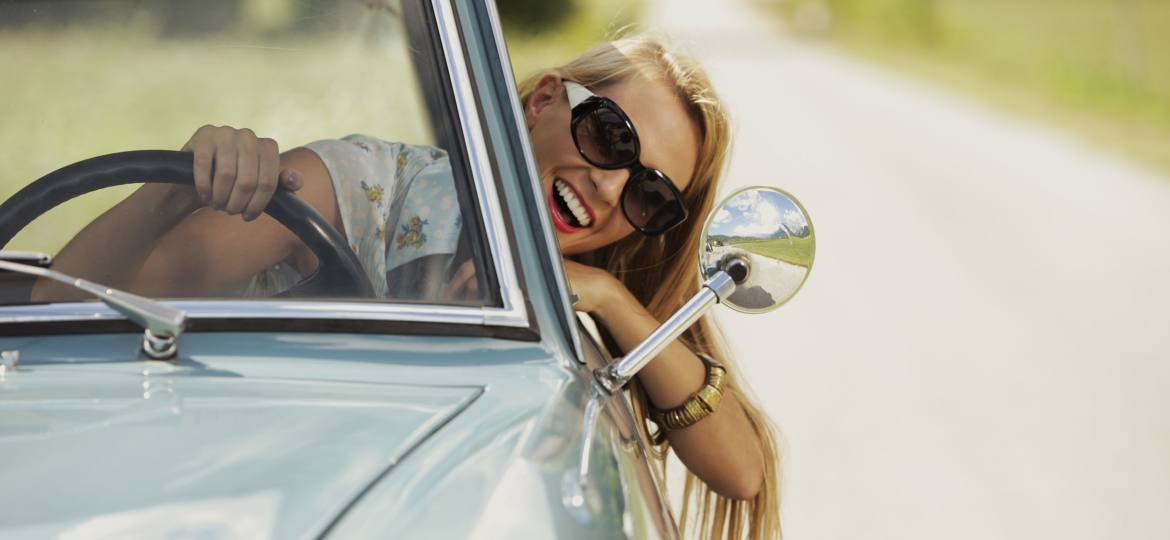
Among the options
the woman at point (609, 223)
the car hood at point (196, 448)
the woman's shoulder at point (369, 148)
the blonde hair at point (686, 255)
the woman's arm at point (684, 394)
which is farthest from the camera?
the blonde hair at point (686, 255)

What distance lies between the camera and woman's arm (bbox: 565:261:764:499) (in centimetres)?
188

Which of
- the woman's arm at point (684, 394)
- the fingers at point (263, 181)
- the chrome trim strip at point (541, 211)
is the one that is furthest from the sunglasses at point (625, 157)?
the fingers at point (263, 181)

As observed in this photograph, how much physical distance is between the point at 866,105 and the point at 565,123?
1442 centimetres

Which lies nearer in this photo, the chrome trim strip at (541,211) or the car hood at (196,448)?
the car hood at (196,448)

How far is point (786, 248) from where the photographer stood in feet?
4.77

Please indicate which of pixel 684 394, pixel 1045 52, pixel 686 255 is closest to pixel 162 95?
pixel 684 394

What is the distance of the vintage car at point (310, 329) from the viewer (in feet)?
3.51

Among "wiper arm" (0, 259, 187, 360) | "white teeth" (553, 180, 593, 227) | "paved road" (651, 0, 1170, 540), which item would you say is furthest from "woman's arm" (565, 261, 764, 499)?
"wiper arm" (0, 259, 187, 360)

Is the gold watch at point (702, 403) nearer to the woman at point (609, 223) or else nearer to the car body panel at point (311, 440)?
the woman at point (609, 223)

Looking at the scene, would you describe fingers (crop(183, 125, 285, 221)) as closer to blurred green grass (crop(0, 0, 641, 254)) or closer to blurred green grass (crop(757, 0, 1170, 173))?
blurred green grass (crop(0, 0, 641, 254))

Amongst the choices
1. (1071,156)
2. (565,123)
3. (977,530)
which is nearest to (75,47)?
(565,123)

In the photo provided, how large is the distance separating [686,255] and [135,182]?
1.15 meters

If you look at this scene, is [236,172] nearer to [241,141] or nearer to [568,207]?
[241,141]

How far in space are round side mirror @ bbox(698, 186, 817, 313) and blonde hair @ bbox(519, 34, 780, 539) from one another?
0.61 meters
